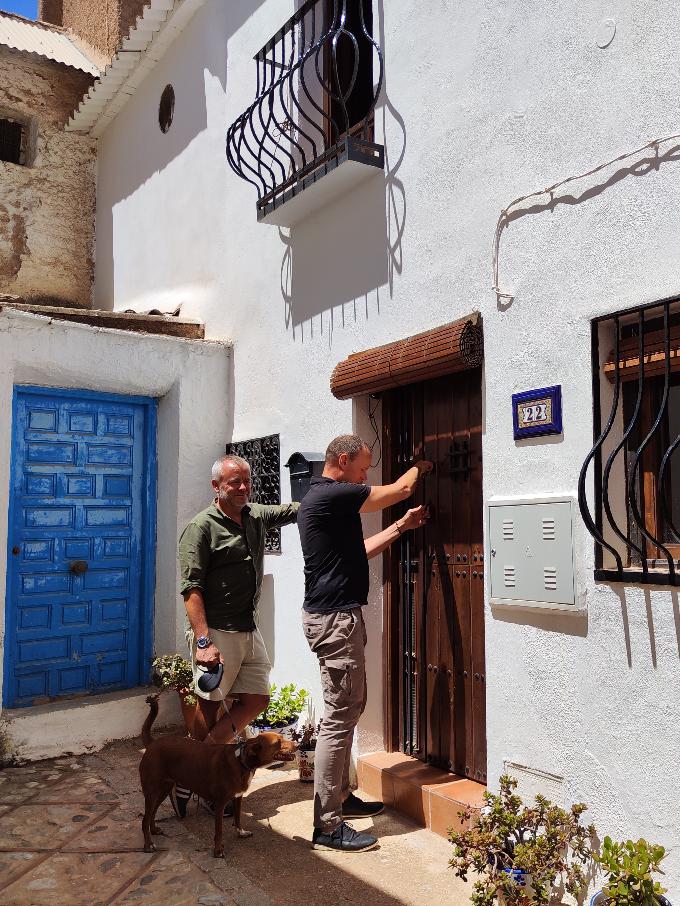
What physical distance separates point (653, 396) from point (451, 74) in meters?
2.15

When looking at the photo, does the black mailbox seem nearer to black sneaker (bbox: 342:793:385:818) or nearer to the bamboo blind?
the bamboo blind

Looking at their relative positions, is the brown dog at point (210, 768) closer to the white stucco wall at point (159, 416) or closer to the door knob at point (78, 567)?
the white stucco wall at point (159, 416)

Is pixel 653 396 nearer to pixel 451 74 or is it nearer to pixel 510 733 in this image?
pixel 510 733

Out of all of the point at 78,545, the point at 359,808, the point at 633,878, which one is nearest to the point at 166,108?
the point at 78,545

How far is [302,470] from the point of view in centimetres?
526

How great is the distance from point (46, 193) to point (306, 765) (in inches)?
307

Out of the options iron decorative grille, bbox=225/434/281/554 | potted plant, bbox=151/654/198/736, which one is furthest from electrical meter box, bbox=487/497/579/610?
potted plant, bbox=151/654/198/736

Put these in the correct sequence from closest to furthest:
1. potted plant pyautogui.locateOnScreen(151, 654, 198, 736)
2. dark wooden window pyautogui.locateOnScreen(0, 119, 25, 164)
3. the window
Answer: potted plant pyautogui.locateOnScreen(151, 654, 198, 736) < the window < dark wooden window pyautogui.locateOnScreen(0, 119, 25, 164)

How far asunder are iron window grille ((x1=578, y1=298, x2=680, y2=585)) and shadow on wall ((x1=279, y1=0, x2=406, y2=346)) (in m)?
1.64

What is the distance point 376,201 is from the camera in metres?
4.89

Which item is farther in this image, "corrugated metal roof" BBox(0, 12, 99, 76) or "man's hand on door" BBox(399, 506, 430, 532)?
"corrugated metal roof" BBox(0, 12, 99, 76)

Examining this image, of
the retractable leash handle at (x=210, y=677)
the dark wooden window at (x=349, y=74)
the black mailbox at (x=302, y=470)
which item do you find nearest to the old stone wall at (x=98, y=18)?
the dark wooden window at (x=349, y=74)

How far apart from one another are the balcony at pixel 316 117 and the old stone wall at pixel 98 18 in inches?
180

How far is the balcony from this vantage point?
4.89 m
